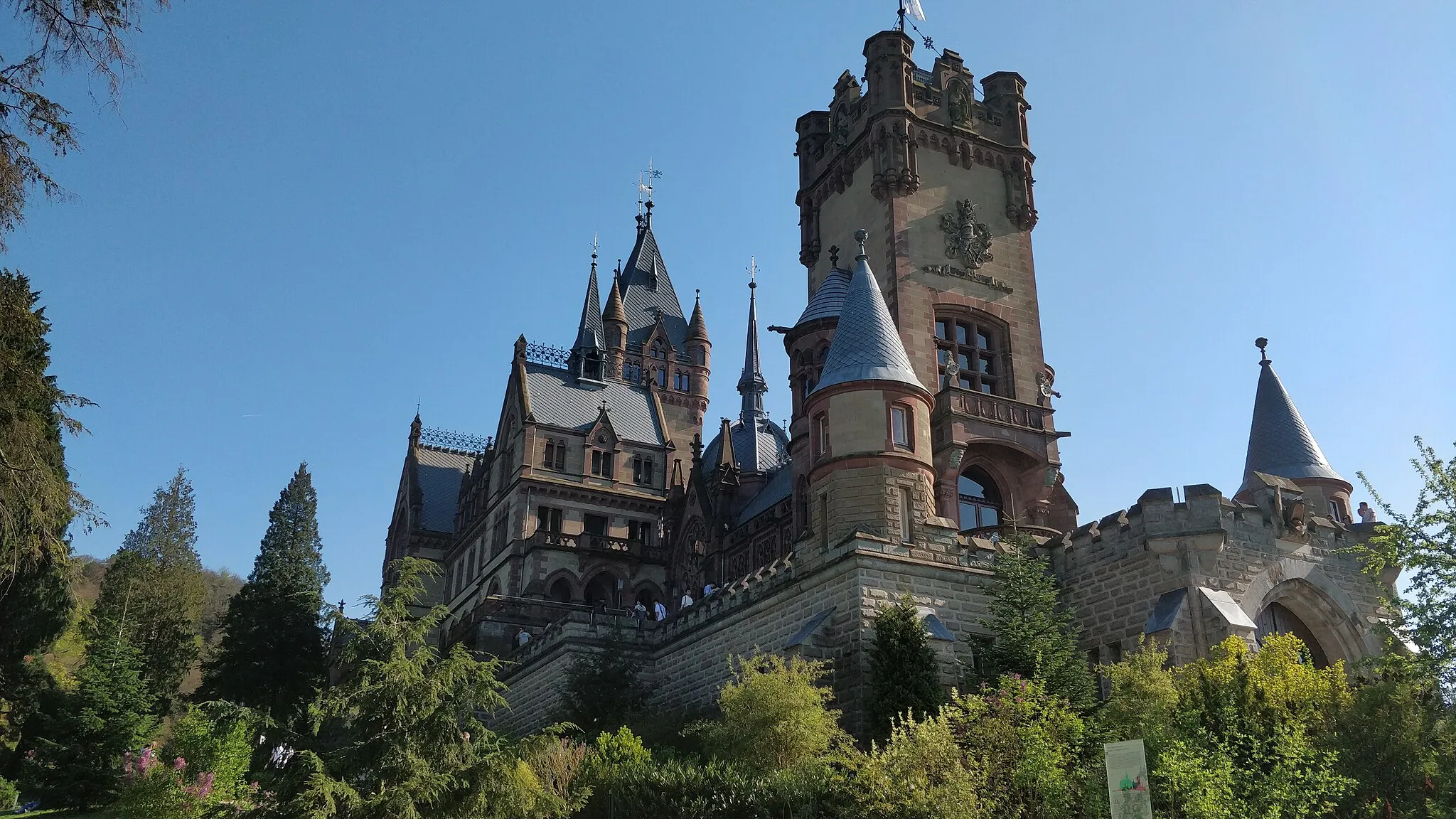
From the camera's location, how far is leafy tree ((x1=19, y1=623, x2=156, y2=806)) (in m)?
34.2

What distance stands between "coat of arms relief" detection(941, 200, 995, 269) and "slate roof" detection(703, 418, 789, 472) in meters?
21.0

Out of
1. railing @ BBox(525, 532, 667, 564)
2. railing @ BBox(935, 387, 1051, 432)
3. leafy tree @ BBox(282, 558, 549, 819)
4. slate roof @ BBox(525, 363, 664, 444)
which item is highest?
slate roof @ BBox(525, 363, 664, 444)

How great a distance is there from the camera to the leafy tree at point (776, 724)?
71.6 ft

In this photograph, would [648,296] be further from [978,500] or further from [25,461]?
[25,461]

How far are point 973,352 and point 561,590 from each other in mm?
24175

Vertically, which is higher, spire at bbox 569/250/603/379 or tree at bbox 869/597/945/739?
spire at bbox 569/250/603/379

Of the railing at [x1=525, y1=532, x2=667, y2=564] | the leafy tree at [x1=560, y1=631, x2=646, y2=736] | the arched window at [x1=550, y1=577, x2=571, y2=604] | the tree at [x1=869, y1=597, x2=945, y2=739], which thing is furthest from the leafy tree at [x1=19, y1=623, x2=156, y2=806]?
the tree at [x1=869, y1=597, x2=945, y2=739]

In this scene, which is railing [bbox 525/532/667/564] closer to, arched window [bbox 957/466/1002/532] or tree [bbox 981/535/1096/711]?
arched window [bbox 957/466/1002/532]

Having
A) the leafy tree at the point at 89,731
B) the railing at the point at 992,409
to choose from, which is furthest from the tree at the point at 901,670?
the leafy tree at the point at 89,731

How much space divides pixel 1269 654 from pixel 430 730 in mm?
14237

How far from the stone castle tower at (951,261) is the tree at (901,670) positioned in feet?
30.6

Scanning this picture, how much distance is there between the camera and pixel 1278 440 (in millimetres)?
35531

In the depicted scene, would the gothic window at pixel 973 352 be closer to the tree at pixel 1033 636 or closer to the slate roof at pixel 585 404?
the tree at pixel 1033 636

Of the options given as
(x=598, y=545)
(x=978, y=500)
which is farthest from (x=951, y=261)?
(x=598, y=545)
